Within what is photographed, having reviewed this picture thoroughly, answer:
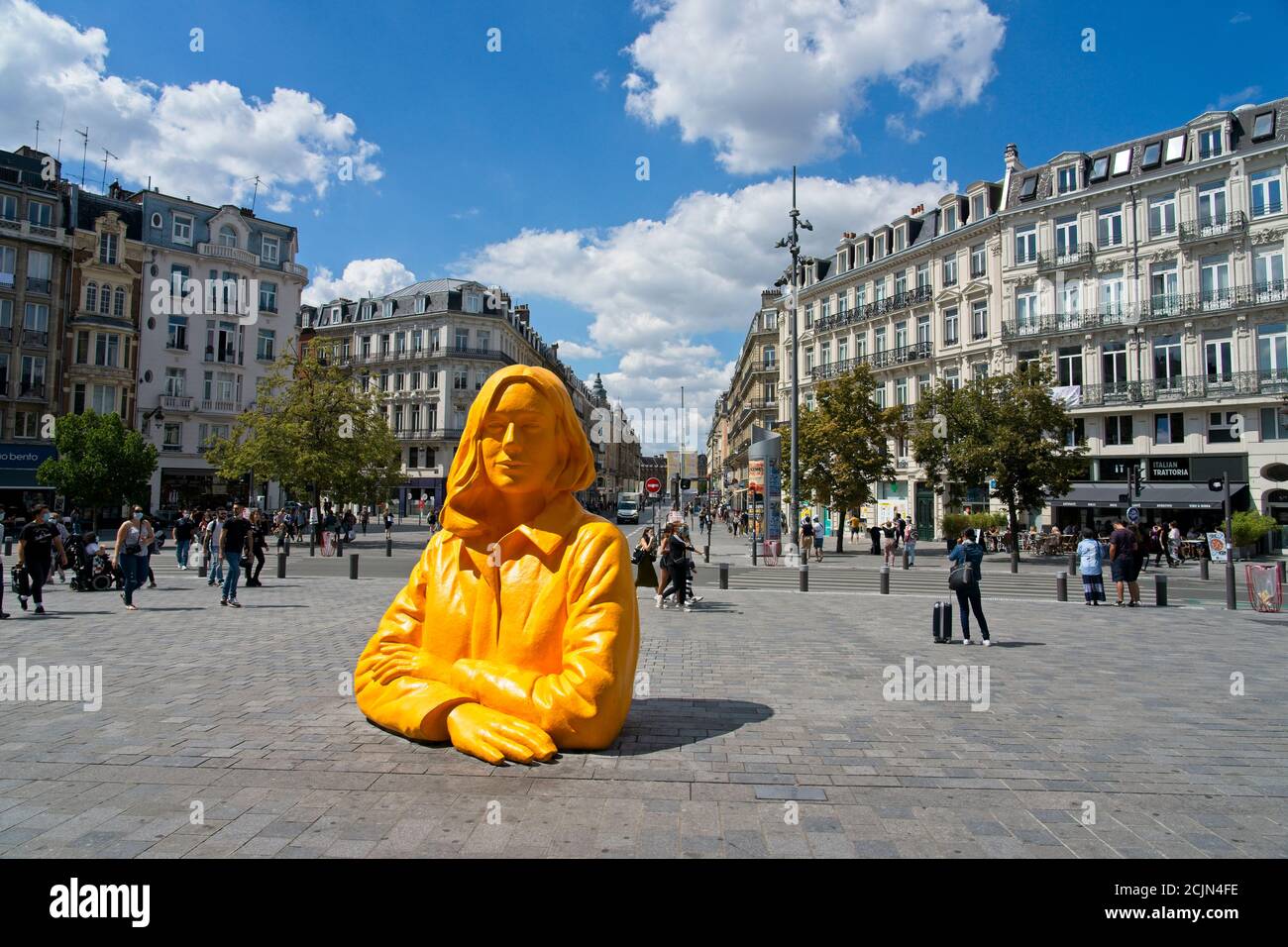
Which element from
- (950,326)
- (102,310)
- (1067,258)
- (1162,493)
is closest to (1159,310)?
(1067,258)

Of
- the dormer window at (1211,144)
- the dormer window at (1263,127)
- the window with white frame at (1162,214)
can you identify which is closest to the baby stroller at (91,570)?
the window with white frame at (1162,214)

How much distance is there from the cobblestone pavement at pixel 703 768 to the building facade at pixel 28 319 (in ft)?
112

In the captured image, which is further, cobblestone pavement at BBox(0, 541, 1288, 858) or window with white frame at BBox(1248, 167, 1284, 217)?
window with white frame at BBox(1248, 167, 1284, 217)

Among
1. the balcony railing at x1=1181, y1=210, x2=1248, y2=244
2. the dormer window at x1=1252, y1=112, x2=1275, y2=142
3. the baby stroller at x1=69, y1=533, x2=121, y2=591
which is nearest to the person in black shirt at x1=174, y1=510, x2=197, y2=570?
the baby stroller at x1=69, y1=533, x2=121, y2=591

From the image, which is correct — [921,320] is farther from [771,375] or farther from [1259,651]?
[1259,651]

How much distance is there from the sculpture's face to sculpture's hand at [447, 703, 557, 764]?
5.03 feet

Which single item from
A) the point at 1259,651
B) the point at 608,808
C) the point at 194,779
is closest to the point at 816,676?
the point at 608,808

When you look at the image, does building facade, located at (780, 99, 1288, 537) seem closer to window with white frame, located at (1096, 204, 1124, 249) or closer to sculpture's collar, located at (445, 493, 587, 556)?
window with white frame, located at (1096, 204, 1124, 249)

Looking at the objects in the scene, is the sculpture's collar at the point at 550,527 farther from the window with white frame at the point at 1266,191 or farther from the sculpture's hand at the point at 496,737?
the window with white frame at the point at 1266,191

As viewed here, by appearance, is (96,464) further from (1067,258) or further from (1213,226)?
(1213,226)

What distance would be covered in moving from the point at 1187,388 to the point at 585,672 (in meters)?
34.3

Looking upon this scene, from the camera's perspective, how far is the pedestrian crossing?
56.6ft

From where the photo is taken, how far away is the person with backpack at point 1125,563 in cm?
1465
